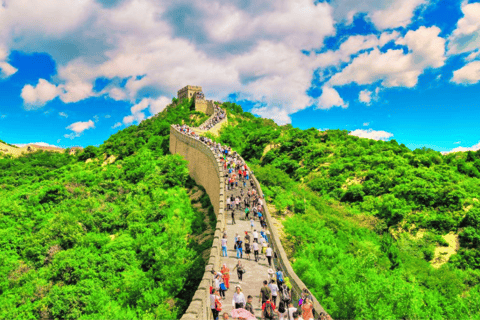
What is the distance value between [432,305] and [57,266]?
20.0 m

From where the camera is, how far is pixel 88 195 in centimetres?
3309

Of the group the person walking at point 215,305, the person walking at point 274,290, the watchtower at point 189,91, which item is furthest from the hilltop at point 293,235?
the watchtower at point 189,91

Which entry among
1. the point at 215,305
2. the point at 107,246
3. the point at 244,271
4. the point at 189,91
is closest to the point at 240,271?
the point at 244,271

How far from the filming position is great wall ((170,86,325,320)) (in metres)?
8.91

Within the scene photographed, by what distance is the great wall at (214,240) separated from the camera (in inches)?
351

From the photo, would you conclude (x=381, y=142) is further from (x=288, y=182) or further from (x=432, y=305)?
(x=432, y=305)

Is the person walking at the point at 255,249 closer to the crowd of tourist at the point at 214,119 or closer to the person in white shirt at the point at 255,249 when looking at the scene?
the person in white shirt at the point at 255,249

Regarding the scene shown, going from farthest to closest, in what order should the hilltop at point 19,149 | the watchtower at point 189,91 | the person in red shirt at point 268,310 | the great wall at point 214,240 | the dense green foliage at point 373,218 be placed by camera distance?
the hilltop at point 19,149, the watchtower at point 189,91, the dense green foliage at point 373,218, the great wall at point 214,240, the person in red shirt at point 268,310

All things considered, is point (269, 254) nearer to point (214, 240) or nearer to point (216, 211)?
point (214, 240)

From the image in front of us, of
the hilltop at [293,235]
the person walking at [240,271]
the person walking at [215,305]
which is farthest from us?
the hilltop at [293,235]

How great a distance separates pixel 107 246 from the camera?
20.3 m

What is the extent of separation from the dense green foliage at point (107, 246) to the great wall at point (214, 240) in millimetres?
1619

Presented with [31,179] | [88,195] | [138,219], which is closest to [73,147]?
[31,179]

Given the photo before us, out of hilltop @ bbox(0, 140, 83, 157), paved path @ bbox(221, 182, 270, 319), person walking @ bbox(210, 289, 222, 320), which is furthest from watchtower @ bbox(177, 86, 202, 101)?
person walking @ bbox(210, 289, 222, 320)
